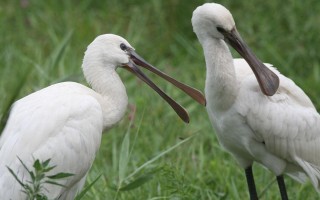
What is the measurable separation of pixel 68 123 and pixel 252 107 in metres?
1.35

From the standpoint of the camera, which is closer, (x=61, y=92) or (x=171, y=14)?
(x=61, y=92)

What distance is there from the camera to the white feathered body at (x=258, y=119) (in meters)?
6.95

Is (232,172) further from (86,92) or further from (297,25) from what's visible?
(297,25)

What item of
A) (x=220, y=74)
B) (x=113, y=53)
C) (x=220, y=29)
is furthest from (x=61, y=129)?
(x=220, y=29)

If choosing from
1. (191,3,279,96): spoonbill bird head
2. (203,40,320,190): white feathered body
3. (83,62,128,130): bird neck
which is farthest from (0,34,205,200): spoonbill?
(203,40,320,190): white feathered body

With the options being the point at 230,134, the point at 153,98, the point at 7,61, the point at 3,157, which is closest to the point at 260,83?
the point at 230,134

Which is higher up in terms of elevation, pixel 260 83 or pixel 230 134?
pixel 260 83

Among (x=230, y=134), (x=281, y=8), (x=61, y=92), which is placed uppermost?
(x=61, y=92)

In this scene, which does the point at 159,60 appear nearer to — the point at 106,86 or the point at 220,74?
the point at 220,74

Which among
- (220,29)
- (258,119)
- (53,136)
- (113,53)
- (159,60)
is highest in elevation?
(220,29)

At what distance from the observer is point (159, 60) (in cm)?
1090

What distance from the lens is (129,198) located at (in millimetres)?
7613

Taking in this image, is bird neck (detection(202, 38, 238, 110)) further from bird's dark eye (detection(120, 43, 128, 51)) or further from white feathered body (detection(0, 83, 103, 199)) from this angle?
white feathered body (detection(0, 83, 103, 199))

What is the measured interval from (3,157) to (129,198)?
1.61 m
